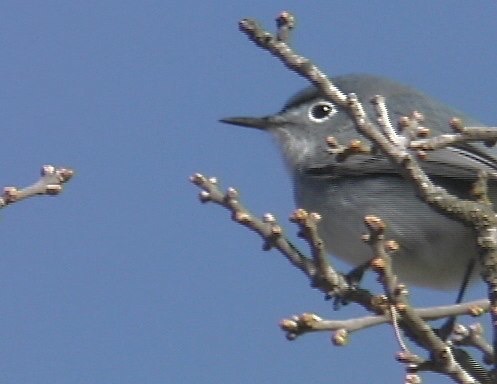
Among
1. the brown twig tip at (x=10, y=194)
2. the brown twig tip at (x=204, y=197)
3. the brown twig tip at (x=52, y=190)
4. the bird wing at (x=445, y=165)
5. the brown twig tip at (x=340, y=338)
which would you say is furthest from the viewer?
the bird wing at (x=445, y=165)

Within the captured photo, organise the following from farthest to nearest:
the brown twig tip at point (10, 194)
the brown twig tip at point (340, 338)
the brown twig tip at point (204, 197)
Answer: the brown twig tip at point (204, 197)
the brown twig tip at point (10, 194)
the brown twig tip at point (340, 338)

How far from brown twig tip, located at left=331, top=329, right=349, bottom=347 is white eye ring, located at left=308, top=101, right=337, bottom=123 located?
394 cm

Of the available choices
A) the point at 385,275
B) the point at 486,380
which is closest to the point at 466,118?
the point at 486,380

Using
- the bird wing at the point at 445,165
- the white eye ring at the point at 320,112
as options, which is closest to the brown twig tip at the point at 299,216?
the bird wing at the point at 445,165

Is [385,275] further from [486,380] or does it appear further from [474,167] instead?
[474,167]

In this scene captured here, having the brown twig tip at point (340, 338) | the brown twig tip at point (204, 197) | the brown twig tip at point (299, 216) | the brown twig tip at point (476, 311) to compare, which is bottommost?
the brown twig tip at point (476, 311)

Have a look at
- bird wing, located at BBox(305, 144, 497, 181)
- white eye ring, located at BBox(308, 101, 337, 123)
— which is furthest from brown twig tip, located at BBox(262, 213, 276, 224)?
A: white eye ring, located at BBox(308, 101, 337, 123)

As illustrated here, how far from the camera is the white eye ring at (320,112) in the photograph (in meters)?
6.38

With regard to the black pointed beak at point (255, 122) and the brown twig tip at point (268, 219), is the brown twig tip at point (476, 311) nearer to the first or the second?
the brown twig tip at point (268, 219)

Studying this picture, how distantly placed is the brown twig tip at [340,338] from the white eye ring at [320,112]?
12.9 feet

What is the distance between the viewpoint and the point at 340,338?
2.45 meters

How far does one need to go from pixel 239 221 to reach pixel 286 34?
0.57m

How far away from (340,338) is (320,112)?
161 inches

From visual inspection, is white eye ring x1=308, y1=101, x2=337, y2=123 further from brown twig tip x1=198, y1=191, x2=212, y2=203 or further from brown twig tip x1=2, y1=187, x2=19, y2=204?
brown twig tip x1=2, y1=187, x2=19, y2=204
